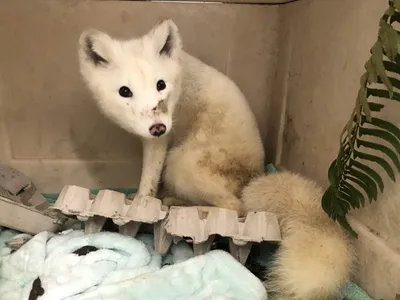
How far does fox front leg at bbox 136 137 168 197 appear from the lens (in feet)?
5.30

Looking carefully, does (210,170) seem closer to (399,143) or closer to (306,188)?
(306,188)

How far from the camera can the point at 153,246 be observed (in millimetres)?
1448

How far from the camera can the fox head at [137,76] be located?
1.33m

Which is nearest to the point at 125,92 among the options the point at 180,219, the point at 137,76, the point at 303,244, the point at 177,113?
the point at 137,76

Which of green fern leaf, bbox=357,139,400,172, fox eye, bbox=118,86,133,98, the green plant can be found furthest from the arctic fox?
green fern leaf, bbox=357,139,400,172

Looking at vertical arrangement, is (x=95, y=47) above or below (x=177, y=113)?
above

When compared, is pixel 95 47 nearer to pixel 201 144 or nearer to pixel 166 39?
pixel 166 39

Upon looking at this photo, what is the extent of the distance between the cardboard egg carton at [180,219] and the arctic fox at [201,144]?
7cm

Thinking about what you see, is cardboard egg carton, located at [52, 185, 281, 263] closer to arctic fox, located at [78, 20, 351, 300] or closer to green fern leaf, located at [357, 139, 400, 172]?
arctic fox, located at [78, 20, 351, 300]

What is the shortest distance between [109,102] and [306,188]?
0.64 meters

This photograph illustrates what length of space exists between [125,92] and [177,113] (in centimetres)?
29

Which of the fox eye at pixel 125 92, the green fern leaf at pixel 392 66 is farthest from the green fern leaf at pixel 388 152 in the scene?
the fox eye at pixel 125 92

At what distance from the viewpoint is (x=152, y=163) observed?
1636 millimetres

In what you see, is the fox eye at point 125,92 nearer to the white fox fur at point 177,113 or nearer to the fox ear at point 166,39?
the white fox fur at point 177,113
